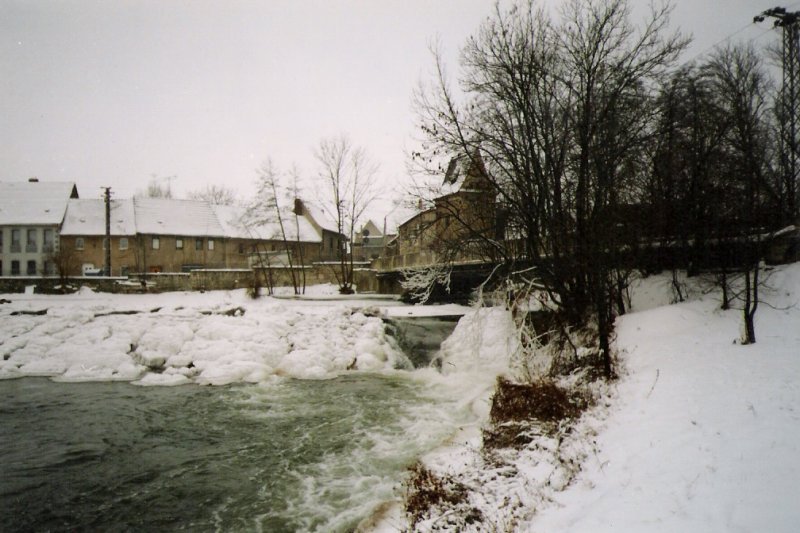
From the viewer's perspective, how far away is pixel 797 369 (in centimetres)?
709

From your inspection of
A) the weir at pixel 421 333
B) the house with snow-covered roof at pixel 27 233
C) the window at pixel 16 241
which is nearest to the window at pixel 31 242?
the house with snow-covered roof at pixel 27 233

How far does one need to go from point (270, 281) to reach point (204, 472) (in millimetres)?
28842

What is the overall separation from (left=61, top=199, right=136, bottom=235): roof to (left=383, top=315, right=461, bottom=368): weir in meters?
40.6

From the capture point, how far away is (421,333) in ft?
60.2

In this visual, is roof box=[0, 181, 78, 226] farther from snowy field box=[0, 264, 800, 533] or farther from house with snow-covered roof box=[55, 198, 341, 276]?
snowy field box=[0, 264, 800, 533]

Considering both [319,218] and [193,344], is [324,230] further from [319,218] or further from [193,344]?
[193,344]

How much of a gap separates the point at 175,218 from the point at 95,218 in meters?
8.33

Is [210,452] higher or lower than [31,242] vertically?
lower

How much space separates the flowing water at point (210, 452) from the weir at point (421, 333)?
134 inches

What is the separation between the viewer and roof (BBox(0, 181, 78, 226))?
47.7 m

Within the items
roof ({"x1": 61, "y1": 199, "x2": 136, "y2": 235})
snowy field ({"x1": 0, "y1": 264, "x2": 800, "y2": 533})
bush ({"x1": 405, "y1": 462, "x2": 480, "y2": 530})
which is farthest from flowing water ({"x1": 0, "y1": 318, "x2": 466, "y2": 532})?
roof ({"x1": 61, "y1": 199, "x2": 136, "y2": 235})

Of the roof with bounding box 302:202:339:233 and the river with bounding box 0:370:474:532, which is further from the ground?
the roof with bounding box 302:202:339:233

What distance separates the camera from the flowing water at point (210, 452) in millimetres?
6418

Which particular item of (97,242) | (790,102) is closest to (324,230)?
(97,242)
